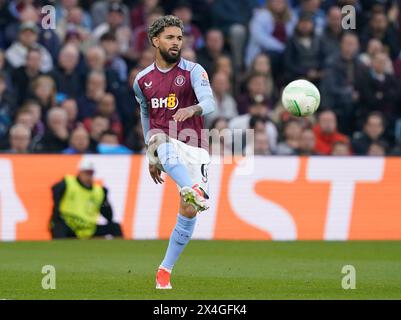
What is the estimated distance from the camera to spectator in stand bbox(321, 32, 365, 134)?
22.1 metres

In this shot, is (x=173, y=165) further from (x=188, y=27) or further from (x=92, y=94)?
(x=188, y=27)

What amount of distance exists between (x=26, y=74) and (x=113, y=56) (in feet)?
5.89

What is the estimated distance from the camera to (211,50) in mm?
22312

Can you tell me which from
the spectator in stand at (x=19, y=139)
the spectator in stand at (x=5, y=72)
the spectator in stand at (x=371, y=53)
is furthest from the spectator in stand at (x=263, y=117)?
the spectator in stand at (x=5, y=72)

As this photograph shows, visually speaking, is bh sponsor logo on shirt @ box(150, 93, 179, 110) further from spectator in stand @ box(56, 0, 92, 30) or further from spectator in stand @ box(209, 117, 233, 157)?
spectator in stand @ box(56, 0, 92, 30)

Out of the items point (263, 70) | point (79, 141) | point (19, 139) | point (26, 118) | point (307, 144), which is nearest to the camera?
point (19, 139)

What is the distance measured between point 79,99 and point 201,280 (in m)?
9.37

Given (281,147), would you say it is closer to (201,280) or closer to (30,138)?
(30,138)

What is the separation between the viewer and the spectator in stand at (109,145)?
20.0 metres

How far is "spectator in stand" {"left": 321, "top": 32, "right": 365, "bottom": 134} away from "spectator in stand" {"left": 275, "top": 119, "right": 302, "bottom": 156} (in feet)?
5.15

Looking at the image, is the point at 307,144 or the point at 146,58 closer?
the point at 307,144

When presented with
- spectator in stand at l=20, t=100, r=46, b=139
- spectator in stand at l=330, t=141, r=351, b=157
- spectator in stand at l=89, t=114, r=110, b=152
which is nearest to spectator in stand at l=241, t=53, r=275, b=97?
spectator in stand at l=330, t=141, r=351, b=157

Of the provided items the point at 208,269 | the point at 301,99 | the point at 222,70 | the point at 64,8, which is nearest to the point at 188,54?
the point at 222,70
